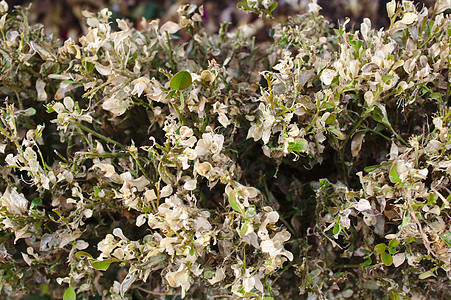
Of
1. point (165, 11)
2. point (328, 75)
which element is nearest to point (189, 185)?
point (328, 75)

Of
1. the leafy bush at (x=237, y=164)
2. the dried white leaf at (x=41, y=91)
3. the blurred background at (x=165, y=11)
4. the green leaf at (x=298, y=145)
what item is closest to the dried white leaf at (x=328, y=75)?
the leafy bush at (x=237, y=164)

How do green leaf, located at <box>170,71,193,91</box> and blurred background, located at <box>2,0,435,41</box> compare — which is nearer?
green leaf, located at <box>170,71,193,91</box>

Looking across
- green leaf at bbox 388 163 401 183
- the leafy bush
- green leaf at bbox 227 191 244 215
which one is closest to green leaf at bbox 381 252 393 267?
the leafy bush

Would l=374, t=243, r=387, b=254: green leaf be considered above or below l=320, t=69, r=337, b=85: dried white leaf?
below

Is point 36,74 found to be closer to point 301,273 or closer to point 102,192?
point 102,192

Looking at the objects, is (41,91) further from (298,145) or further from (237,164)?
(298,145)

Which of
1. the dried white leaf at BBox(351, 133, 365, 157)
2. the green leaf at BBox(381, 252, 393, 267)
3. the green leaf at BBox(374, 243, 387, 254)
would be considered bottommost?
the green leaf at BBox(381, 252, 393, 267)

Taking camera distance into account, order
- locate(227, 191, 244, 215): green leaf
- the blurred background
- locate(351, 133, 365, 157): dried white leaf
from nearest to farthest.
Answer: locate(227, 191, 244, 215): green leaf → locate(351, 133, 365, 157): dried white leaf → the blurred background

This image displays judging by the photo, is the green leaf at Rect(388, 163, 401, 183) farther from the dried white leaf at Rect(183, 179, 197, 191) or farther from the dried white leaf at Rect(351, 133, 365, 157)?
the dried white leaf at Rect(183, 179, 197, 191)
